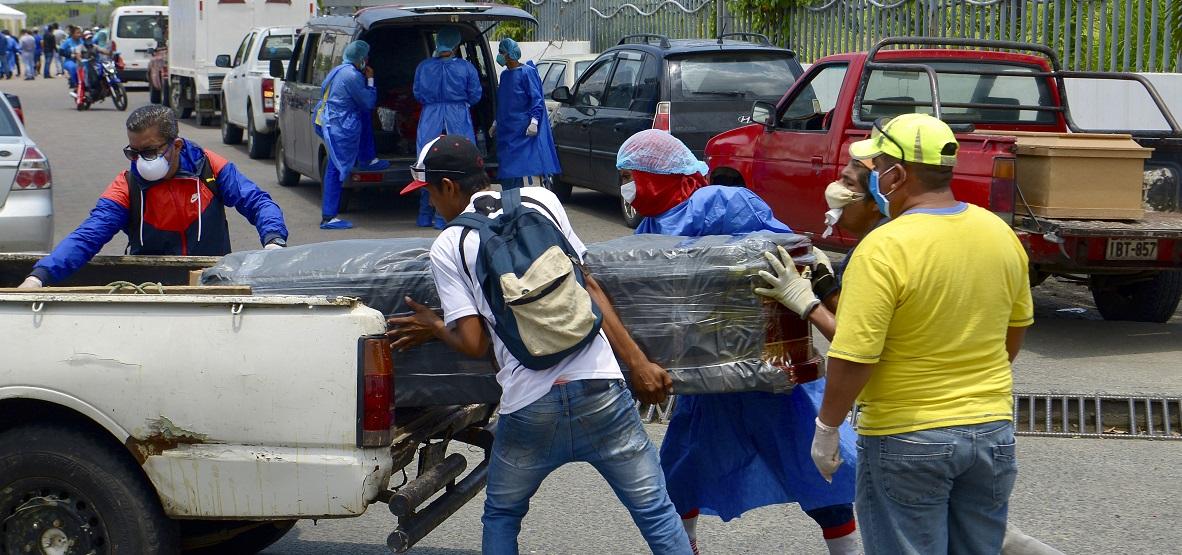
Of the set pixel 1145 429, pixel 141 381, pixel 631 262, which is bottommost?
pixel 1145 429

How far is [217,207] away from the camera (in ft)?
18.5

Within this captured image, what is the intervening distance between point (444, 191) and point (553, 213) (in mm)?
306

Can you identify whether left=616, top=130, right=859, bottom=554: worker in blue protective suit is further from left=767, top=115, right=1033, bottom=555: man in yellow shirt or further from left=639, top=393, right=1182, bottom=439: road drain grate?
left=639, top=393, right=1182, bottom=439: road drain grate

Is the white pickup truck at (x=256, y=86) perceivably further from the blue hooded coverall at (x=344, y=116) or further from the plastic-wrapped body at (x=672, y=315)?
the plastic-wrapped body at (x=672, y=315)

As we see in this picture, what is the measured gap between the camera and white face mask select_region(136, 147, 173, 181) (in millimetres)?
5336

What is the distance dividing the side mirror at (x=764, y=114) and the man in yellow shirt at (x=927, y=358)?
6515 mm

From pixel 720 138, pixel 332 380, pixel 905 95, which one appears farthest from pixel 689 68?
pixel 332 380

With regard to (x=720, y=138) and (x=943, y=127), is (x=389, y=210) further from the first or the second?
(x=943, y=127)

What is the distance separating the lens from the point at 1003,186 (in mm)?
7645

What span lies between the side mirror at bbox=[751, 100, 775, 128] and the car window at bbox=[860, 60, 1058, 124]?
0.73 m

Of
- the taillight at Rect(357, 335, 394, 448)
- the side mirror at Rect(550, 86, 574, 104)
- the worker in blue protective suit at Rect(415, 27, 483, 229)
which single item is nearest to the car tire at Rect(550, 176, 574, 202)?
the side mirror at Rect(550, 86, 574, 104)

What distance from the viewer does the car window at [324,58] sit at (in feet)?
44.7

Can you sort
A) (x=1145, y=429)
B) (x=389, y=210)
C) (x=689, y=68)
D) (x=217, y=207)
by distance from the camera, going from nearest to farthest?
(x=217, y=207) < (x=1145, y=429) < (x=689, y=68) < (x=389, y=210)

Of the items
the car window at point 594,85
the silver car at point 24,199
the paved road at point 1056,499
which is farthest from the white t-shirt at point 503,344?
the car window at point 594,85
